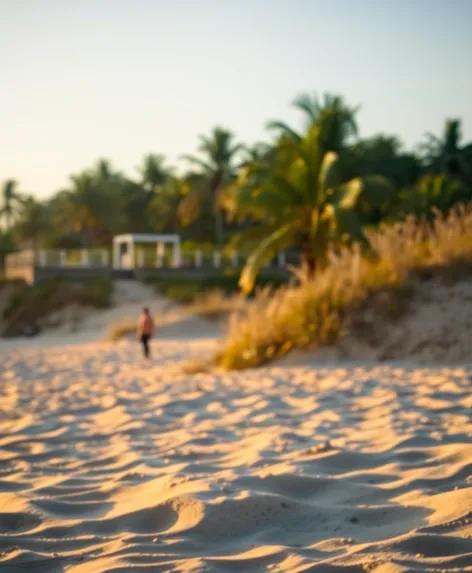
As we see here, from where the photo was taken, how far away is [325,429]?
4707mm

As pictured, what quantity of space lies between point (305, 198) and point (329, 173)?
4.06ft

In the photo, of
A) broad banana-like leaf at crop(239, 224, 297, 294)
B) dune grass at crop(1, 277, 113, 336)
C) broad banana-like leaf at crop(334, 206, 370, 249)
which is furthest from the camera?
dune grass at crop(1, 277, 113, 336)

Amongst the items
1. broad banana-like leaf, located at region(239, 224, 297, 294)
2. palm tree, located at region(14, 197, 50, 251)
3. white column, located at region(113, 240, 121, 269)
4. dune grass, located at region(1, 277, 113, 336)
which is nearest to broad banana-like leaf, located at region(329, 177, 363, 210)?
broad banana-like leaf, located at region(239, 224, 297, 294)

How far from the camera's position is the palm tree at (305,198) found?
741 inches

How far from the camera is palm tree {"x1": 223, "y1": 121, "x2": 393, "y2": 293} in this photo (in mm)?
18812

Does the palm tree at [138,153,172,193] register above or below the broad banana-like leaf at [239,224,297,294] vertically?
above

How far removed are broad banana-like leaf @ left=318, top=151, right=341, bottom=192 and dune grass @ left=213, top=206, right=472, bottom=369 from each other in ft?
27.7

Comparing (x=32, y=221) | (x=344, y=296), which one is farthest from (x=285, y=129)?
(x=32, y=221)

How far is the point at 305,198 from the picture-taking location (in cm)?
1980

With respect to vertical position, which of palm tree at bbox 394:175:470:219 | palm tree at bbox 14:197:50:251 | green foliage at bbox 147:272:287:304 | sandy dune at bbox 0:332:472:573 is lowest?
sandy dune at bbox 0:332:472:573

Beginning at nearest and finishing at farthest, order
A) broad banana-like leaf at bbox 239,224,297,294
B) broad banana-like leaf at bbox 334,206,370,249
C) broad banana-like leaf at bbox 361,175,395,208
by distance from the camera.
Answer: broad banana-like leaf at bbox 239,224,297,294
broad banana-like leaf at bbox 334,206,370,249
broad banana-like leaf at bbox 361,175,395,208

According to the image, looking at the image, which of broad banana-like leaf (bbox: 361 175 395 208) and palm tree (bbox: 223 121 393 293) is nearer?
palm tree (bbox: 223 121 393 293)

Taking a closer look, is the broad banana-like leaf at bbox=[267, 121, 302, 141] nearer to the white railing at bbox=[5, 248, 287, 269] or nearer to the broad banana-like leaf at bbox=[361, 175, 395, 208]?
the broad banana-like leaf at bbox=[361, 175, 395, 208]

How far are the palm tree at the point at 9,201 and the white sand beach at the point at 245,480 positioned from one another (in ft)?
190
